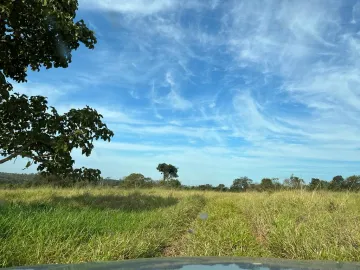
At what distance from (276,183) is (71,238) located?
18332mm

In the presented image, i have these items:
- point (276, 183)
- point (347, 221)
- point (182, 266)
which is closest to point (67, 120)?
point (347, 221)

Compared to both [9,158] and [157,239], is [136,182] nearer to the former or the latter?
[9,158]

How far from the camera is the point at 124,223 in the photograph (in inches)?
364

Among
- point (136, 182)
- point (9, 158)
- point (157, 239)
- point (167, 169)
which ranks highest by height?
point (167, 169)

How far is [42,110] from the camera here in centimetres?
1034

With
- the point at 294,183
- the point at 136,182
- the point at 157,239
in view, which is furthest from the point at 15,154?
the point at 136,182

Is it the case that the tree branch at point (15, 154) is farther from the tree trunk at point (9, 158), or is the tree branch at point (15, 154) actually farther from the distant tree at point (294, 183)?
the distant tree at point (294, 183)

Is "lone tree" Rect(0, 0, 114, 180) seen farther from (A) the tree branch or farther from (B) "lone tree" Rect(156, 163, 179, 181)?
(B) "lone tree" Rect(156, 163, 179, 181)

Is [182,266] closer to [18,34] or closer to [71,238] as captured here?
[71,238]

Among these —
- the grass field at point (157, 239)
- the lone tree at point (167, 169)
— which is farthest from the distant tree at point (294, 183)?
the lone tree at point (167, 169)

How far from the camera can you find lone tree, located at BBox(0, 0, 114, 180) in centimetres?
968

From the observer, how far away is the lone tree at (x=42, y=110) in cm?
968

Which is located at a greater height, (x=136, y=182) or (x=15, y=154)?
(x=136, y=182)

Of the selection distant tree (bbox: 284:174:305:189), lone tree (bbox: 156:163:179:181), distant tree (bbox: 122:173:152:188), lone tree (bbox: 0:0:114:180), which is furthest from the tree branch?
lone tree (bbox: 156:163:179:181)
